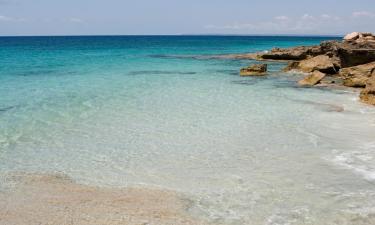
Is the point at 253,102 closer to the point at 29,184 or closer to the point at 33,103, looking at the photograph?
the point at 33,103

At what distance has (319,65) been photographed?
31156mm

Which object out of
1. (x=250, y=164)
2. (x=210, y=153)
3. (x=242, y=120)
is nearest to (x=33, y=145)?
(x=210, y=153)

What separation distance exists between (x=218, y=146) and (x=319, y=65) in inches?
837

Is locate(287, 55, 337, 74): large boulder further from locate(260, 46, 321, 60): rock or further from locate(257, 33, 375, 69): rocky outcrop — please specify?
locate(260, 46, 321, 60): rock

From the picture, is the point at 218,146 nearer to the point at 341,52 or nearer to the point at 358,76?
the point at 358,76

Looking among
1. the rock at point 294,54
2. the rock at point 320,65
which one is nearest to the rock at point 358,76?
the rock at point 320,65

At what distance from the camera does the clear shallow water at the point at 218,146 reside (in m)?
8.37

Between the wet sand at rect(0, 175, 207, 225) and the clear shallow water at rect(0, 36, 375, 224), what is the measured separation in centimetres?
46

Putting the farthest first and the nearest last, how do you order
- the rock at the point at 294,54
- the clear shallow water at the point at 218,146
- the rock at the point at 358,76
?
the rock at the point at 294,54 → the rock at the point at 358,76 → the clear shallow water at the point at 218,146

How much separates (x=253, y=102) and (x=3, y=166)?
472 inches

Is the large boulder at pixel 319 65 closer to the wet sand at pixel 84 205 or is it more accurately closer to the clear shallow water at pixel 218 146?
the clear shallow water at pixel 218 146

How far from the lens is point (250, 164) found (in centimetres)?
1061

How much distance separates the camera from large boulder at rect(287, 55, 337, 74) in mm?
29891

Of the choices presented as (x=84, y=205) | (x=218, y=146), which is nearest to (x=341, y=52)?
(x=218, y=146)
